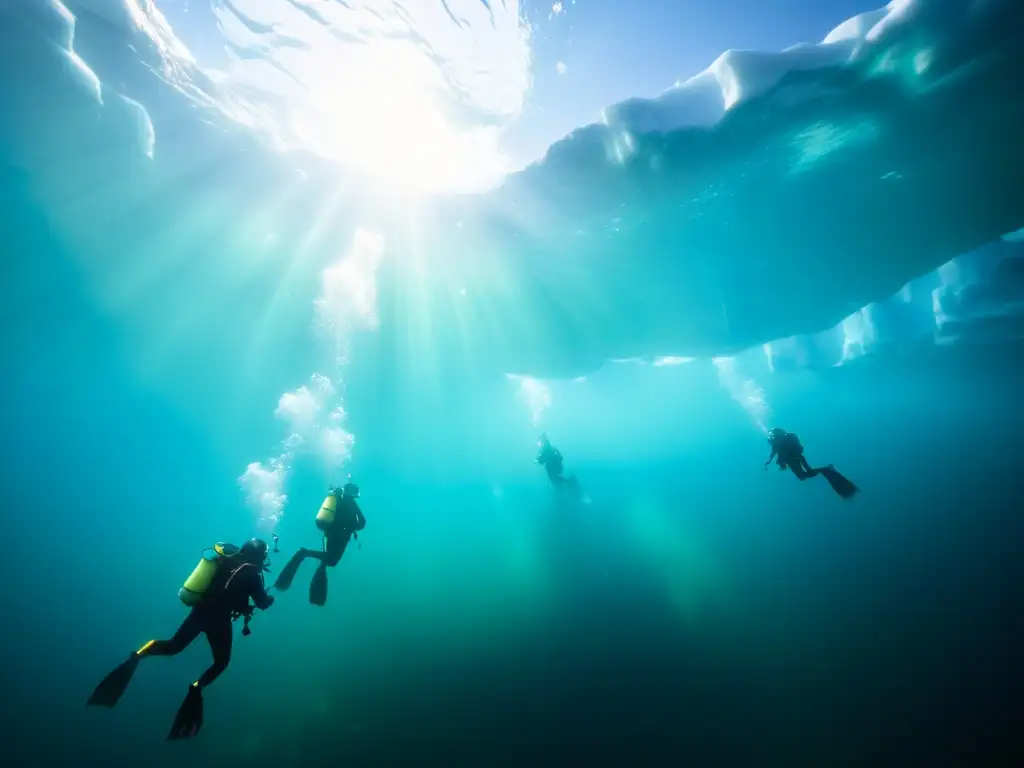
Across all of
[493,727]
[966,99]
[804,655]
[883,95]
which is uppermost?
[966,99]

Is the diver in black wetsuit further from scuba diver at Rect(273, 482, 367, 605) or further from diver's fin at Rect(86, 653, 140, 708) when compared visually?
diver's fin at Rect(86, 653, 140, 708)

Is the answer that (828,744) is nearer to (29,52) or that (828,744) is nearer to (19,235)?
(29,52)

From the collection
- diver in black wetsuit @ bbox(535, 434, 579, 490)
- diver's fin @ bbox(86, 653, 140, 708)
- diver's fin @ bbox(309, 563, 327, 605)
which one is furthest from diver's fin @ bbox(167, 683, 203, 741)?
diver in black wetsuit @ bbox(535, 434, 579, 490)

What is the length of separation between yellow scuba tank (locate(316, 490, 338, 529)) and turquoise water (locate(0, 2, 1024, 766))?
19.2 feet

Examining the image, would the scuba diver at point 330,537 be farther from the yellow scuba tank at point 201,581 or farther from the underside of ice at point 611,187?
the underside of ice at point 611,187

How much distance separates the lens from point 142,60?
9930 millimetres

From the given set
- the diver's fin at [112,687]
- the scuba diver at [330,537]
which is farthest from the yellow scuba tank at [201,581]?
the scuba diver at [330,537]

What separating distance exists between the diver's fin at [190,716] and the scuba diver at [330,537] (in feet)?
7.23

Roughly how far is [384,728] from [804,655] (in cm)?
1029

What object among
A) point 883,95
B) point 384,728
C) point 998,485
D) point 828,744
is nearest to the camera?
point 828,744

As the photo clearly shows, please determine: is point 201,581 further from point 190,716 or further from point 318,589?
point 318,589

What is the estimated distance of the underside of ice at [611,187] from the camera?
332 inches

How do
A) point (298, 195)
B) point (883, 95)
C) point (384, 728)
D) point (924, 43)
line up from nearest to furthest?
point (924, 43) → point (883, 95) → point (384, 728) → point (298, 195)

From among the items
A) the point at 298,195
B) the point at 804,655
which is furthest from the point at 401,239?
the point at 804,655
